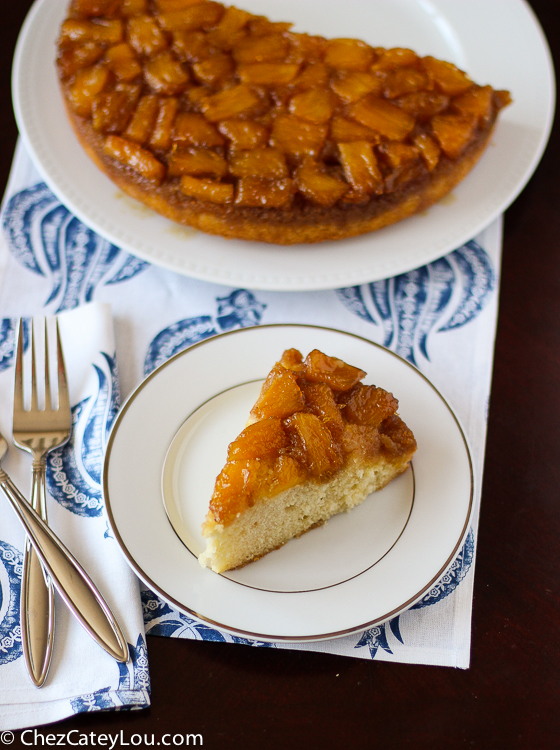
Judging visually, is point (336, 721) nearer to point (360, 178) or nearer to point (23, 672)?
point (23, 672)

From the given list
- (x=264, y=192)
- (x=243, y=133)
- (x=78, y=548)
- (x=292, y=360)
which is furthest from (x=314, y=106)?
(x=78, y=548)

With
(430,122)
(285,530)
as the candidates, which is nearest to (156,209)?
(430,122)

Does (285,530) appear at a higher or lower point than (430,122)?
lower

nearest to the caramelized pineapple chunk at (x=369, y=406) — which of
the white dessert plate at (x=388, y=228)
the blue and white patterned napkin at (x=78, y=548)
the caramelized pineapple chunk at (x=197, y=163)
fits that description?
the white dessert plate at (x=388, y=228)

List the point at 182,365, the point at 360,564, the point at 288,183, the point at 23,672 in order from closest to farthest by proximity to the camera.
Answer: the point at 23,672 → the point at 360,564 → the point at 182,365 → the point at 288,183

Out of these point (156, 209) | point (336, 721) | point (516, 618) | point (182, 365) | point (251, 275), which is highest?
point (156, 209)

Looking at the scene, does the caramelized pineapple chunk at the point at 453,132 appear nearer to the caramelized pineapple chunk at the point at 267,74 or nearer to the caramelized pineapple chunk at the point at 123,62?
the caramelized pineapple chunk at the point at 267,74

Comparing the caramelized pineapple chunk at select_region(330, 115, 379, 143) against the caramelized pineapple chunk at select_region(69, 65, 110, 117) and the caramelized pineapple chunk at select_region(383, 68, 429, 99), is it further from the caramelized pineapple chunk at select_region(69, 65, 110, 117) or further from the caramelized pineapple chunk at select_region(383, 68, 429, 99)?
the caramelized pineapple chunk at select_region(69, 65, 110, 117)
